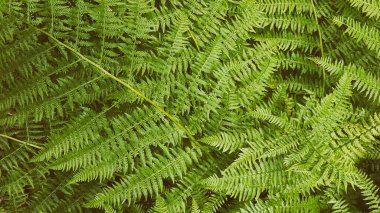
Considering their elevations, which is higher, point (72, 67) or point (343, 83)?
point (343, 83)

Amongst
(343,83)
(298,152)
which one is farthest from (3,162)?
(343,83)

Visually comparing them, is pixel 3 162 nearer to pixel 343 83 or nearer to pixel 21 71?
pixel 21 71

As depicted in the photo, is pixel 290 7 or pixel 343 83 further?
pixel 290 7

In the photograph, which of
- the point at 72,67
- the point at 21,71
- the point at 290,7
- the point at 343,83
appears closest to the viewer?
the point at 343,83

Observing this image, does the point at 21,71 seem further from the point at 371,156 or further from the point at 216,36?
the point at 371,156

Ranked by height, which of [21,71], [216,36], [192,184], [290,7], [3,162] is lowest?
[3,162]

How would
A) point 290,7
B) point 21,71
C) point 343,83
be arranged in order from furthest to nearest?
1. point 290,7
2. point 21,71
3. point 343,83

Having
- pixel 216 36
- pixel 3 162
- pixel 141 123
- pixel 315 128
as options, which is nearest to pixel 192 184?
pixel 141 123
